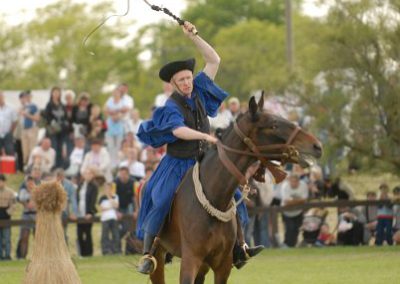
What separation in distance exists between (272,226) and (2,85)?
119 ft

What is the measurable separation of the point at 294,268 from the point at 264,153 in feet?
26.8

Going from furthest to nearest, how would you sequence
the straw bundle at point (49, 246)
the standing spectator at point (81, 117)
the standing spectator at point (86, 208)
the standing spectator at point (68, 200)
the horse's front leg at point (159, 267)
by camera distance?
the standing spectator at point (81, 117), the standing spectator at point (86, 208), the standing spectator at point (68, 200), the straw bundle at point (49, 246), the horse's front leg at point (159, 267)

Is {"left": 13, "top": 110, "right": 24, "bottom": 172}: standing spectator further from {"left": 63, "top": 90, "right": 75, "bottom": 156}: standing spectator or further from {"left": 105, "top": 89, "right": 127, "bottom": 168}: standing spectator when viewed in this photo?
{"left": 105, "top": 89, "right": 127, "bottom": 168}: standing spectator

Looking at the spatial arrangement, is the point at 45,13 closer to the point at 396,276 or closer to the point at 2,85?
the point at 2,85

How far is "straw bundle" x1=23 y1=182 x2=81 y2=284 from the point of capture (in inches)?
573

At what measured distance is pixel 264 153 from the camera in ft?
37.8

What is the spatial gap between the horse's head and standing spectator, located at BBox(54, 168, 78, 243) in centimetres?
1138

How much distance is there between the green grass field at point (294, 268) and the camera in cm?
1761

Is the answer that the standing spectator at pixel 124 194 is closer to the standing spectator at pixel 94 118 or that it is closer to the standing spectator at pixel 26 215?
the standing spectator at pixel 26 215

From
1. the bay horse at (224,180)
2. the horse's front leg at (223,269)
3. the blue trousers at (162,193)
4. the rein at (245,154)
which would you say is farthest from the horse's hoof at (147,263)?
the rein at (245,154)

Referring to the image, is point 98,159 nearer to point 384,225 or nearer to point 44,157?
point 44,157

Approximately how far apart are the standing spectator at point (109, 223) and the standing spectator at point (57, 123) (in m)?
3.94

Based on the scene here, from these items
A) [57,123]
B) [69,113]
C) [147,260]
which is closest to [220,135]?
[147,260]

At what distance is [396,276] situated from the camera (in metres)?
17.2
